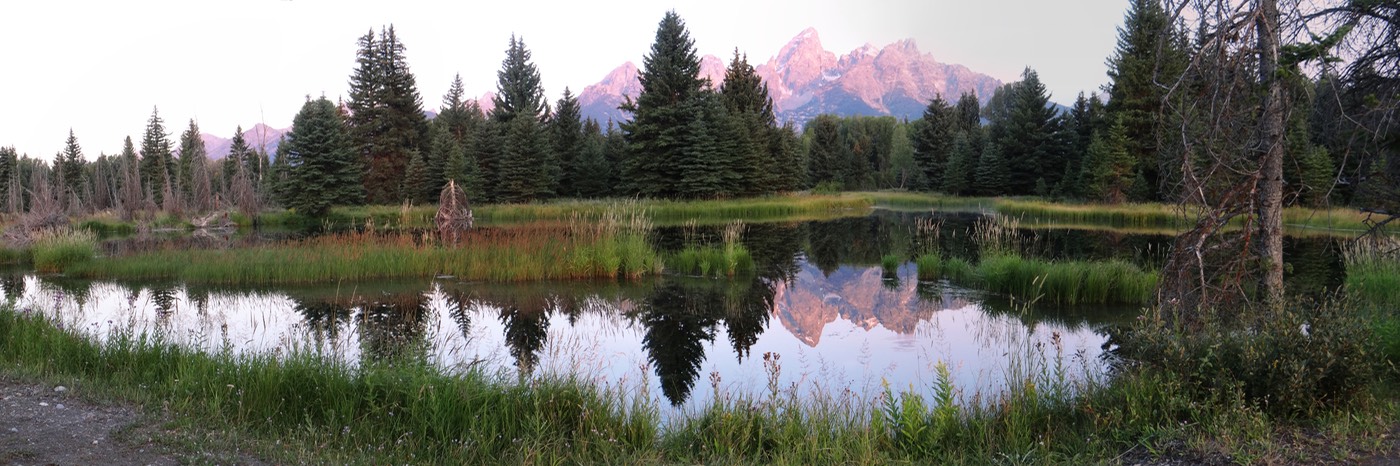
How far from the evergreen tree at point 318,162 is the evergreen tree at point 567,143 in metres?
10.4

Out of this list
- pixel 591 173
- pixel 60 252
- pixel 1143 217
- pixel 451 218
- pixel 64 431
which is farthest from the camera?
pixel 591 173

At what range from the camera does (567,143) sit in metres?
46.2

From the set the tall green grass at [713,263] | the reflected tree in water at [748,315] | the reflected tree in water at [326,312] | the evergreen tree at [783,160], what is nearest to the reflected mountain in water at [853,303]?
the reflected tree in water at [748,315]

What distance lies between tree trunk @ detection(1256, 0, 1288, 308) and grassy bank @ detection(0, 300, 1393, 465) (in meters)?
1.45

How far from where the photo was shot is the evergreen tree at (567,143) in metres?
44.8

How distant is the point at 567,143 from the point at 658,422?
42060 millimetres

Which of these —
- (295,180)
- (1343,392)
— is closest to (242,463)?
(1343,392)

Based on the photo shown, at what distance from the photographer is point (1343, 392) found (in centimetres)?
461

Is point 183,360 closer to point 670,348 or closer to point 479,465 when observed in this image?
point 479,465

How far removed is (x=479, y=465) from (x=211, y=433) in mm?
1487

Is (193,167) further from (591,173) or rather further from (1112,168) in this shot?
(1112,168)

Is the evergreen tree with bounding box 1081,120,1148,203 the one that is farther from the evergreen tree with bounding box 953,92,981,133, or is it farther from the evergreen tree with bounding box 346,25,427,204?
the evergreen tree with bounding box 346,25,427,204

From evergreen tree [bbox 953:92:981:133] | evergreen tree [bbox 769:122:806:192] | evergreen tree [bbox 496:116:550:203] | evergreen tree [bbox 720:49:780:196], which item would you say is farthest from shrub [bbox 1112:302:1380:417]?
evergreen tree [bbox 953:92:981:133]

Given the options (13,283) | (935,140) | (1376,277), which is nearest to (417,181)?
(13,283)
